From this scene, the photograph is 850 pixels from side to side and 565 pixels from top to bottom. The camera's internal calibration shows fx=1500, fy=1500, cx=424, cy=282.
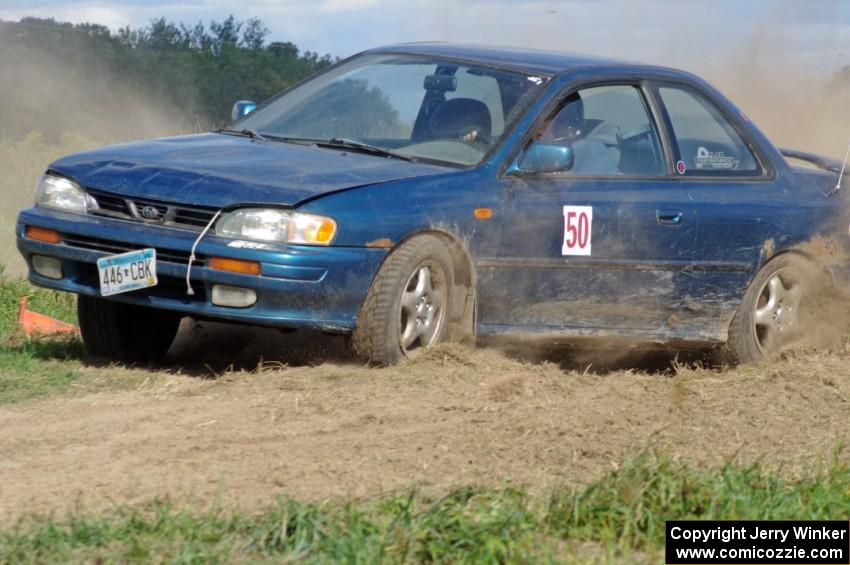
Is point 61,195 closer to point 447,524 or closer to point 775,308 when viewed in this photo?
point 447,524

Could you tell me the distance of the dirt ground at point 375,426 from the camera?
16.0 ft

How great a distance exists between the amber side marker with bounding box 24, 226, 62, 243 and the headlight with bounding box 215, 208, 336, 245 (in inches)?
35.3

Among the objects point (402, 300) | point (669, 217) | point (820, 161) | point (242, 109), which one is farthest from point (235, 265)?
point (820, 161)

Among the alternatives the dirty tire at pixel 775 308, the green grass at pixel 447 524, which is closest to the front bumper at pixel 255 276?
the green grass at pixel 447 524

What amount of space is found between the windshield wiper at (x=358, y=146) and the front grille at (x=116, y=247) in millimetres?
1267

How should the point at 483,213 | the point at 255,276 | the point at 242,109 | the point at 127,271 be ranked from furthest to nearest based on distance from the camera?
the point at 242,109, the point at 483,213, the point at 127,271, the point at 255,276

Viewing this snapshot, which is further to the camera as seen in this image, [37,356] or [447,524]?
[37,356]

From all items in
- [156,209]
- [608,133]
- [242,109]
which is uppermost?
[242,109]

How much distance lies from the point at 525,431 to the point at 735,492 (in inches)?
47.8

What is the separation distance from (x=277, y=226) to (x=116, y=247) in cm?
77

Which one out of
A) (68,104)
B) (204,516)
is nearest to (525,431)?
(204,516)

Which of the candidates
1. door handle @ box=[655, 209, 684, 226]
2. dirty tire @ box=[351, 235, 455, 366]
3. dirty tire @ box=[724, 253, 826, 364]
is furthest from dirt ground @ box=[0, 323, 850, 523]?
door handle @ box=[655, 209, 684, 226]

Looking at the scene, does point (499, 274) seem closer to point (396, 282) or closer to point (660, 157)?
point (396, 282)

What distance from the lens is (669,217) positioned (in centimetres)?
768
